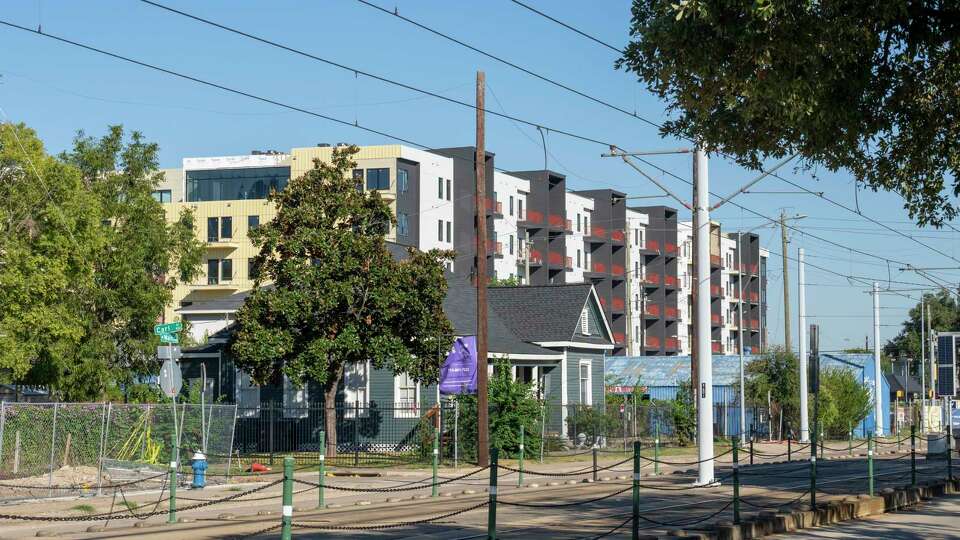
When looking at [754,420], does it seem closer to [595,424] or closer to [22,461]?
[595,424]

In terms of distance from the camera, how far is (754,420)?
2473 inches

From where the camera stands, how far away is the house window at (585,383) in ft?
181

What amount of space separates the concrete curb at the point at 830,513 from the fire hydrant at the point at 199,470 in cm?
1400

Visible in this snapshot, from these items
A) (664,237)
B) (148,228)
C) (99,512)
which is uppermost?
(664,237)

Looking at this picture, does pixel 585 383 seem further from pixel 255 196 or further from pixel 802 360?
pixel 255 196

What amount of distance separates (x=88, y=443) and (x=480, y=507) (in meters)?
12.1

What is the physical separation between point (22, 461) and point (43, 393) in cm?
2117

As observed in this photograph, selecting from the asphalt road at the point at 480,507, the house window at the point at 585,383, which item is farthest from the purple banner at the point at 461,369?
the house window at the point at 585,383

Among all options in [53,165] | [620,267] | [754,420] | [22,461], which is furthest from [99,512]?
[620,267]

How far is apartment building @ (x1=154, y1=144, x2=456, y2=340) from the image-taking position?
291ft

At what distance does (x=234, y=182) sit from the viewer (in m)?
98.6

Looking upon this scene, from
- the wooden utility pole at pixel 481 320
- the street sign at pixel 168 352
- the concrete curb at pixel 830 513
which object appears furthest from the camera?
the wooden utility pole at pixel 481 320

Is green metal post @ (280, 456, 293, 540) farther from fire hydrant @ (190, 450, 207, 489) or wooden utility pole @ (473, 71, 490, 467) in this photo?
wooden utility pole @ (473, 71, 490, 467)

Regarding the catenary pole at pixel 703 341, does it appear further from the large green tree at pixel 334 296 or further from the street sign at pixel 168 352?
the large green tree at pixel 334 296
